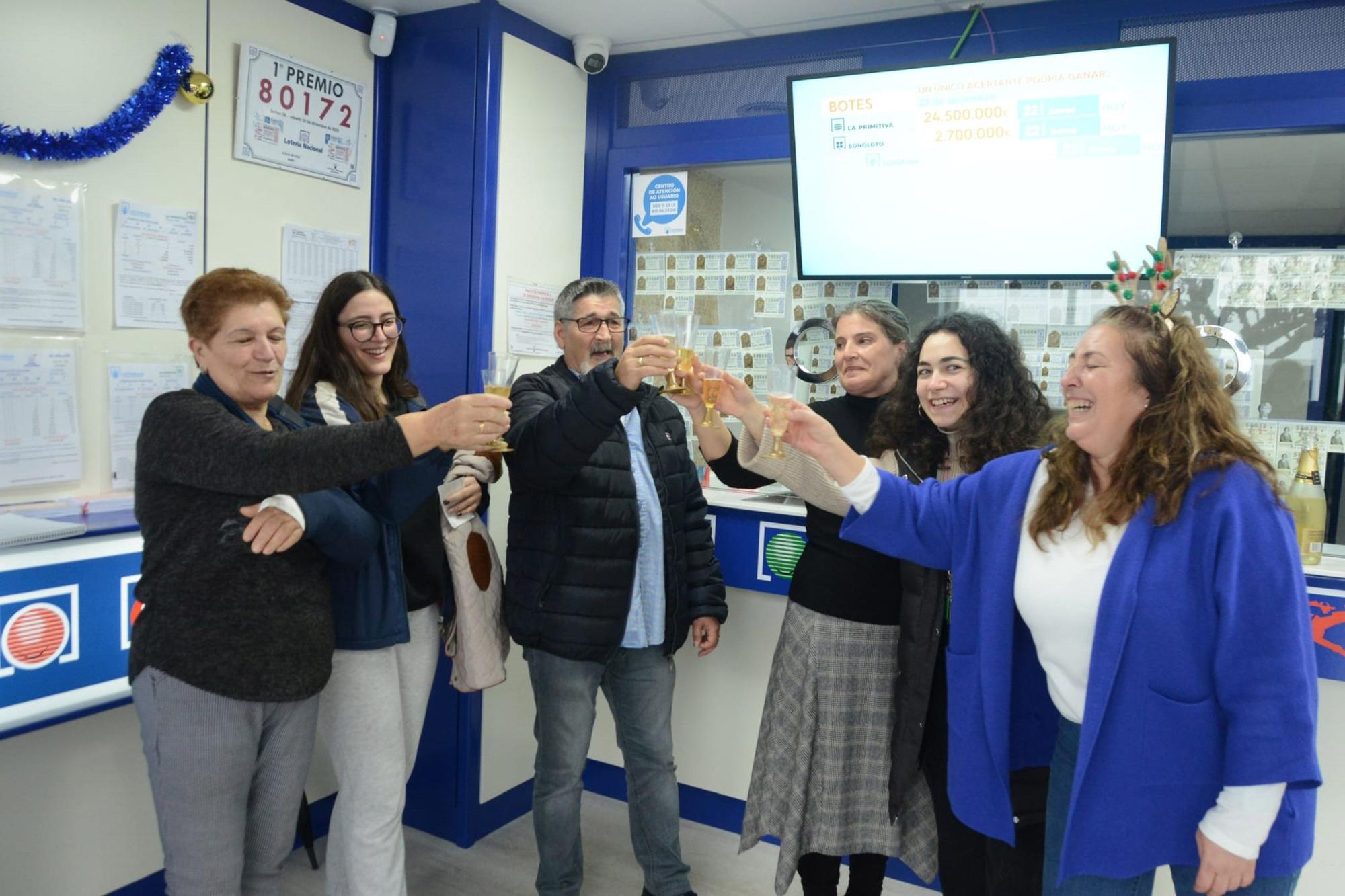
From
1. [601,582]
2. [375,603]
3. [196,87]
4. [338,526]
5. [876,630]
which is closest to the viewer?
[338,526]

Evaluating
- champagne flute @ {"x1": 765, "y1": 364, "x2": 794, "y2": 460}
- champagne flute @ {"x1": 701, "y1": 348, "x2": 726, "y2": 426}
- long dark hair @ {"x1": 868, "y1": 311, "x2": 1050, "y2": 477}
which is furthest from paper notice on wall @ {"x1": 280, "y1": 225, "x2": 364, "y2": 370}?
long dark hair @ {"x1": 868, "y1": 311, "x2": 1050, "y2": 477}

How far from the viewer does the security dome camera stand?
3379 millimetres

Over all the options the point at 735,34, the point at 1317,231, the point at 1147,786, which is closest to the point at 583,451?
the point at 1147,786

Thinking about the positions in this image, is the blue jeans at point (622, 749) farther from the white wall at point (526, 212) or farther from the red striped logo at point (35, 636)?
the red striped logo at point (35, 636)

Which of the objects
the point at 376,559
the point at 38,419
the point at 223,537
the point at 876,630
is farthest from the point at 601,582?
the point at 38,419

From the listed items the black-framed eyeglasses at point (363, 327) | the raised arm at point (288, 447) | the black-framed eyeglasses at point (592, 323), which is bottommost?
the raised arm at point (288, 447)

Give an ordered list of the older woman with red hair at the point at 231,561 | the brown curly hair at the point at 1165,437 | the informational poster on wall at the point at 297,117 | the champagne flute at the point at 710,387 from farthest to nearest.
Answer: the informational poster on wall at the point at 297,117
the champagne flute at the point at 710,387
the older woman with red hair at the point at 231,561
the brown curly hair at the point at 1165,437

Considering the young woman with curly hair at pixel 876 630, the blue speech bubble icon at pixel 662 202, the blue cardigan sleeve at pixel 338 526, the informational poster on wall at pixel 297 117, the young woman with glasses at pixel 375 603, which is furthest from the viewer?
the blue speech bubble icon at pixel 662 202

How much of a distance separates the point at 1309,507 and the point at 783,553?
1.45 m

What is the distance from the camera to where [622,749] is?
2.60 metres

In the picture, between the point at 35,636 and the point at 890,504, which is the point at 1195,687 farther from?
the point at 35,636

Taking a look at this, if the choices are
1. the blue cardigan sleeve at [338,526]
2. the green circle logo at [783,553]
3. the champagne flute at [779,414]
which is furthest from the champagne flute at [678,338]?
the green circle logo at [783,553]

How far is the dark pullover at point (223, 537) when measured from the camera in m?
1.67

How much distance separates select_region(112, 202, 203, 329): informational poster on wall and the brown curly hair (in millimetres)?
2310
